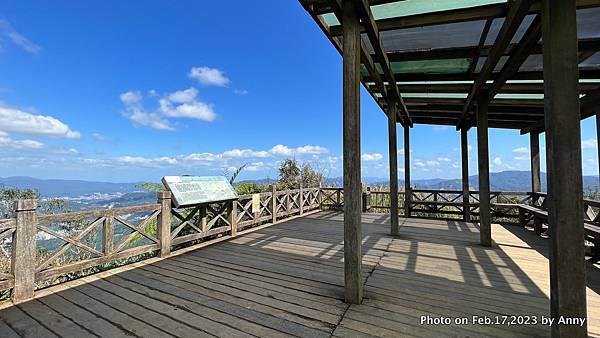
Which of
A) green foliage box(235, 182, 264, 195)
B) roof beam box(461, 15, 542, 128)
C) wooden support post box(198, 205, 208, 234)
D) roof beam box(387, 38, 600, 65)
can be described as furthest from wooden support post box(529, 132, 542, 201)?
wooden support post box(198, 205, 208, 234)

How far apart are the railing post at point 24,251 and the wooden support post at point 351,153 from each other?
3219 millimetres

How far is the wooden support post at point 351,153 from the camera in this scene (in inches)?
94.2

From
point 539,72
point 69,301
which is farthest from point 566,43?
point 69,301

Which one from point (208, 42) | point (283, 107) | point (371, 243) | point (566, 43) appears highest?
point (208, 42)

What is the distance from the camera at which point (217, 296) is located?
2545mm

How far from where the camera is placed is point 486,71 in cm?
349

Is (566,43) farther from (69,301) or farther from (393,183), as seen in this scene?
(69,301)

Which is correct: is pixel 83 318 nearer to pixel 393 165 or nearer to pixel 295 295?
pixel 295 295

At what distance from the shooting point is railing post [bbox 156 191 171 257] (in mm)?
3921

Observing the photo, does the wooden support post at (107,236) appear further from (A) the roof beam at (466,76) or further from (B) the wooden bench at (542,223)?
(B) the wooden bench at (542,223)

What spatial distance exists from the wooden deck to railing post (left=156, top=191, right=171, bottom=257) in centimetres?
24

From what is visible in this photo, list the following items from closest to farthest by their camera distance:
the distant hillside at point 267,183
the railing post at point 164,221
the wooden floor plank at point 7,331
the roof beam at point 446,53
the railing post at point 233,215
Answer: the wooden floor plank at point 7,331 → the roof beam at point 446,53 → the railing post at point 164,221 → the railing post at point 233,215 → the distant hillside at point 267,183

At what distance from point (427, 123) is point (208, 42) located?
13616 millimetres

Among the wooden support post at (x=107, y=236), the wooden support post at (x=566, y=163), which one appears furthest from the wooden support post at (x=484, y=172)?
the wooden support post at (x=107, y=236)
